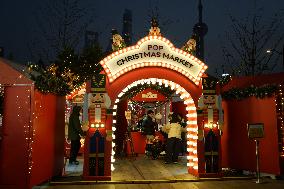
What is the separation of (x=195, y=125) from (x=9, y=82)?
215 inches

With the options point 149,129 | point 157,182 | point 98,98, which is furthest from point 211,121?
point 149,129

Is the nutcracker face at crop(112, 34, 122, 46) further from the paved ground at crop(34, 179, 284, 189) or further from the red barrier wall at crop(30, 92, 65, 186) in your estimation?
the paved ground at crop(34, 179, 284, 189)

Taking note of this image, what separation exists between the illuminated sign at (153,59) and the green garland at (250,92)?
152 centimetres

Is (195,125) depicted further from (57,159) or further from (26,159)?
(26,159)

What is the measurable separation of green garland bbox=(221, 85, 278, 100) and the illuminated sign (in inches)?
59.7

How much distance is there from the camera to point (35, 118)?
316 inches

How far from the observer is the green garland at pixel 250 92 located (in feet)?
32.3

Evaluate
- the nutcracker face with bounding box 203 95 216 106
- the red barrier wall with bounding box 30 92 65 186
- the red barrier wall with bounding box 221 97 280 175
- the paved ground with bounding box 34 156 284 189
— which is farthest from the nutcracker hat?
the red barrier wall with bounding box 30 92 65 186

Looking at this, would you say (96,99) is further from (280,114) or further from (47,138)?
(280,114)

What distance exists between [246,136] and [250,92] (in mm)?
1380

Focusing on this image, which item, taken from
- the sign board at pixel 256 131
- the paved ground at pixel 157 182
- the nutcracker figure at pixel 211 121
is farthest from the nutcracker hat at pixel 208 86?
the paved ground at pixel 157 182

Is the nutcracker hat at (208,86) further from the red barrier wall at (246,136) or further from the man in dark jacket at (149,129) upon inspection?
the man in dark jacket at (149,129)

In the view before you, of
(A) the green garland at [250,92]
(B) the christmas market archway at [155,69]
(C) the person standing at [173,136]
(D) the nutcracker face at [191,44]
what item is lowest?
(C) the person standing at [173,136]

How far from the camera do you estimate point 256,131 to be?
9.20 meters
